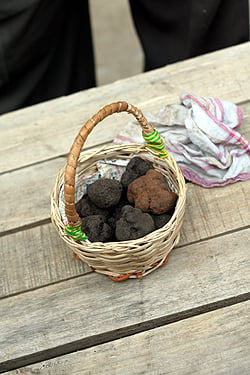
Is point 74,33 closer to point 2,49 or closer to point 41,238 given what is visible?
point 2,49

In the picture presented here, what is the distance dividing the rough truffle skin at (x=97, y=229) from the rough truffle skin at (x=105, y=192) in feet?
0.14

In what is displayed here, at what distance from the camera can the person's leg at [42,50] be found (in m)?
1.82

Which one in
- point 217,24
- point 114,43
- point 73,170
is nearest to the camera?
point 73,170

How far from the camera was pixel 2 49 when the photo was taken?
185 cm

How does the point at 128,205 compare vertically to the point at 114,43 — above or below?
above

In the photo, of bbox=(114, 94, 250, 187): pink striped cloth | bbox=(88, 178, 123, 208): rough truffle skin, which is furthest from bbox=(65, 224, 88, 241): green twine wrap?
bbox=(114, 94, 250, 187): pink striped cloth

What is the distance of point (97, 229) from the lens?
1072mm

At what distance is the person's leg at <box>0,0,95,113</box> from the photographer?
182 centimetres

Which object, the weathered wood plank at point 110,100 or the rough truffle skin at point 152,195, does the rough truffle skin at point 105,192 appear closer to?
the rough truffle skin at point 152,195

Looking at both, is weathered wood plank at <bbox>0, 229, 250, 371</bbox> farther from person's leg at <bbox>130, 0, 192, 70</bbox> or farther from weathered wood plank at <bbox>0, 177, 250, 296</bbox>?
person's leg at <bbox>130, 0, 192, 70</bbox>

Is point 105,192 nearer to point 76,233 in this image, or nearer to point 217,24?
point 76,233

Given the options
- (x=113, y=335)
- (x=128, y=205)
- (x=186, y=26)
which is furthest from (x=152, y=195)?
(x=186, y=26)

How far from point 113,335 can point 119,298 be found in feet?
0.27

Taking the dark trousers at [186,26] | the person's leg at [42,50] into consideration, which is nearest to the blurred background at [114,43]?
the person's leg at [42,50]
